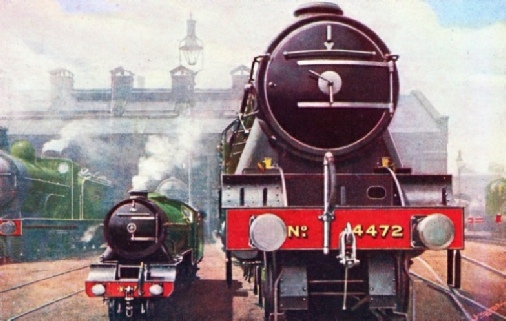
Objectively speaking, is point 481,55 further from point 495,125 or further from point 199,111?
point 199,111

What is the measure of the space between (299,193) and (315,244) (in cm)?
61

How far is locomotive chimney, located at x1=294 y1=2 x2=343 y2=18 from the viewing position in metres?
4.80

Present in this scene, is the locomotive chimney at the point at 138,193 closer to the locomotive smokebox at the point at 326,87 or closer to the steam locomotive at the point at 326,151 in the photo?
the steam locomotive at the point at 326,151

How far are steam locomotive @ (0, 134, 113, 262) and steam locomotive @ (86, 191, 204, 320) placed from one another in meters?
4.90

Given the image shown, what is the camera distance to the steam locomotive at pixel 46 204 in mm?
12180

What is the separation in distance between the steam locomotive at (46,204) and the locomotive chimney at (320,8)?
25.7ft

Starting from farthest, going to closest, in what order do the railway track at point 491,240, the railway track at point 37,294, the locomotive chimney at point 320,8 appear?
the railway track at point 491,240
the railway track at point 37,294
the locomotive chimney at point 320,8

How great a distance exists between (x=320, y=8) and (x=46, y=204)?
10131 millimetres

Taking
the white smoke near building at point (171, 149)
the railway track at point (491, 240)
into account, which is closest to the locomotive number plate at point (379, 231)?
the railway track at point (491, 240)

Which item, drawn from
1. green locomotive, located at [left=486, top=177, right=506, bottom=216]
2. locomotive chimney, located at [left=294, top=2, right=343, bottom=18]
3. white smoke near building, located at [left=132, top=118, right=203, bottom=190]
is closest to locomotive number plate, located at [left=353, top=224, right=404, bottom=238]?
locomotive chimney, located at [left=294, top=2, right=343, bottom=18]

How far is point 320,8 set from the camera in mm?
4805

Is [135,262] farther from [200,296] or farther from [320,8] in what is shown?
[320,8]

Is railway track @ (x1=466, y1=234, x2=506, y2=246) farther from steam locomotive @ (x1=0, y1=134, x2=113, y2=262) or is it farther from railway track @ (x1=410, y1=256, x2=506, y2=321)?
steam locomotive @ (x1=0, y1=134, x2=113, y2=262)

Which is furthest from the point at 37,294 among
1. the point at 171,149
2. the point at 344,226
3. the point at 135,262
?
the point at 171,149
